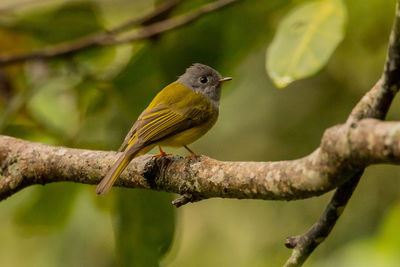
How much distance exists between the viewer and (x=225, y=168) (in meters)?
2.40

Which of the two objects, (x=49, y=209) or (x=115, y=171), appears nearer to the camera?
(x=115, y=171)

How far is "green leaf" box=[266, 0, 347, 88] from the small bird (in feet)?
2.73

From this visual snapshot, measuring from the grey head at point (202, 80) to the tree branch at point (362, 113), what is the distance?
2491 mm

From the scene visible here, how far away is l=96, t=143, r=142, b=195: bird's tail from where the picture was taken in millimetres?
2830

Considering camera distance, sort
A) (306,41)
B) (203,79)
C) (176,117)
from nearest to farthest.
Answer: (306,41) < (176,117) < (203,79)

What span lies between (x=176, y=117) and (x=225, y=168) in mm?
1347

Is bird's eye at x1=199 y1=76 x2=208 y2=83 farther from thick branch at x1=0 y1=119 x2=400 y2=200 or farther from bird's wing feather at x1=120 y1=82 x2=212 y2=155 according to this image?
thick branch at x1=0 y1=119 x2=400 y2=200

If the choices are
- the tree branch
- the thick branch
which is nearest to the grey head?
the thick branch

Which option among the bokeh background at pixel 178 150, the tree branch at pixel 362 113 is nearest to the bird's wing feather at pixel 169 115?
the bokeh background at pixel 178 150

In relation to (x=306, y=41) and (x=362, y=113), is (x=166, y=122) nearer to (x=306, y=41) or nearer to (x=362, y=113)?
(x=306, y=41)

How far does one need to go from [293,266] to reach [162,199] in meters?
1.54

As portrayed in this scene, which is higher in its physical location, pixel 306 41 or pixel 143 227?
pixel 306 41

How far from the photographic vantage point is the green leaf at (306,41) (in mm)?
2713

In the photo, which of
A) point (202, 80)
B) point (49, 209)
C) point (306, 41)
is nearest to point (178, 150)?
point (202, 80)
